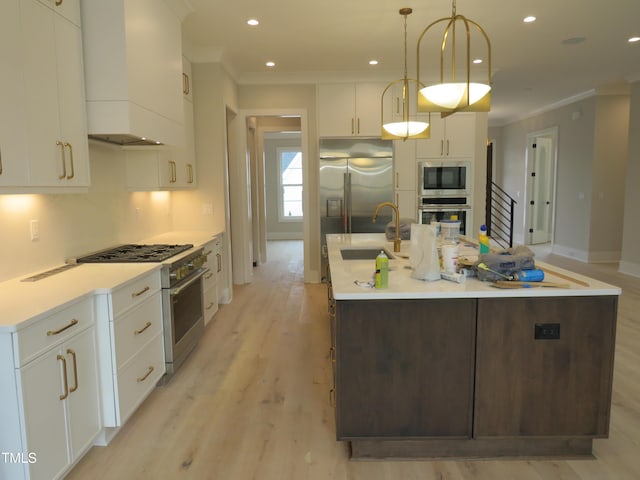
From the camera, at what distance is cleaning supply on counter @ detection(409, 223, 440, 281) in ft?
7.22

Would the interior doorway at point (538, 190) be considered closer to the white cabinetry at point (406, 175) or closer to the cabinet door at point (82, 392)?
the white cabinetry at point (406, 175)

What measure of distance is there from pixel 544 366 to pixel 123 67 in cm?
287

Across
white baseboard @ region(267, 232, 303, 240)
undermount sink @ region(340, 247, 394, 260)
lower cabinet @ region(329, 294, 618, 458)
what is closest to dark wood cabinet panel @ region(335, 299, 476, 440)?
lower cabinet @ region(329, 294, 618, 458)

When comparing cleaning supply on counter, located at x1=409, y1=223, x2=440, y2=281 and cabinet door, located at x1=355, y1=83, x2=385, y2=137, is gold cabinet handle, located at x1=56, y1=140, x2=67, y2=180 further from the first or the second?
cabinet door, located at x1=355, y1=83, x2=385, y2=137

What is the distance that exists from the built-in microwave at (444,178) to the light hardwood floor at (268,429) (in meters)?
2.55

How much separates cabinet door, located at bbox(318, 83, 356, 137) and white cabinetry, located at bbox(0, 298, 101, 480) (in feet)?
14.4

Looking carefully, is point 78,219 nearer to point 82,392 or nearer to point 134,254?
point 134,254

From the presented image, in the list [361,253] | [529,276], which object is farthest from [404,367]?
[361,253]

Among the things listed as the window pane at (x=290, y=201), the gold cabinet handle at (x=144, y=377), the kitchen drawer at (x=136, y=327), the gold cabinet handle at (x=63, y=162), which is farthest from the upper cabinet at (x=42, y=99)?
the window pane at (x=290, y=201)

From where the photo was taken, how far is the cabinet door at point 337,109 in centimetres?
588

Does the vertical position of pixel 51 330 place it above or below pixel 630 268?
above

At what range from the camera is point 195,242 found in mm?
3922

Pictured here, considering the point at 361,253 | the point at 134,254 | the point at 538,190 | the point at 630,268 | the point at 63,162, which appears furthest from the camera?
the point at 538,190

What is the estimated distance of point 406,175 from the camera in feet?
19.5
